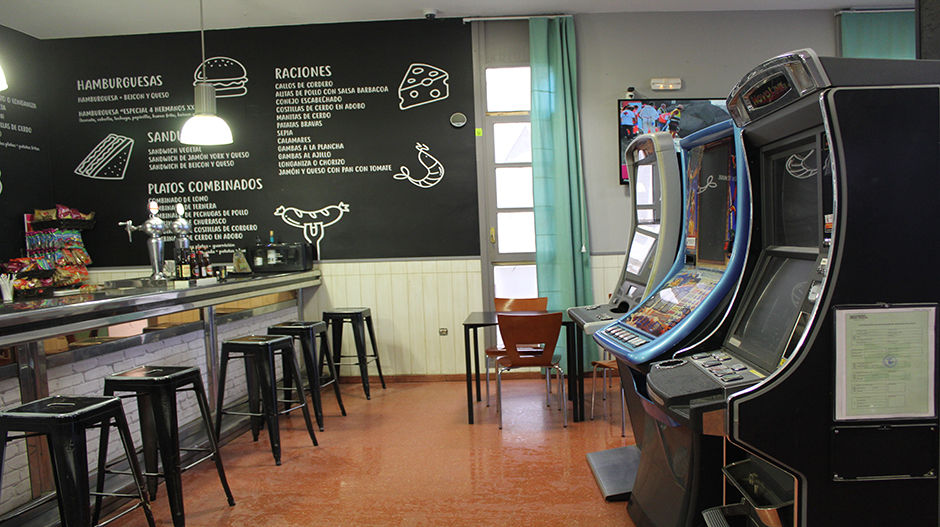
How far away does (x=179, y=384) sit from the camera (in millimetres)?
2467

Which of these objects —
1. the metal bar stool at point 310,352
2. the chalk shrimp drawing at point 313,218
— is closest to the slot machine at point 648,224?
the metal bar stool at point 310,352

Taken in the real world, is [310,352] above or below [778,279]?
below

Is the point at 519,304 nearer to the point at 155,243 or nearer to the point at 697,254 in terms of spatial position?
the point at 697,254

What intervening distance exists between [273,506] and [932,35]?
3.31m

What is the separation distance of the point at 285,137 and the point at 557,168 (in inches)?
98.2

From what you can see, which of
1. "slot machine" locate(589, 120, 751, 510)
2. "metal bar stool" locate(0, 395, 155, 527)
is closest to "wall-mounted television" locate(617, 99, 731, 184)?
"slot machine" locate(589, 120, 751, 510)

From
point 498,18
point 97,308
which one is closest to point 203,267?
point 97,308

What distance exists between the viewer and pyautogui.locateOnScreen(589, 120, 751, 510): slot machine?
6.73ft

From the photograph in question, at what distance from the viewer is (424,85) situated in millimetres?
4965

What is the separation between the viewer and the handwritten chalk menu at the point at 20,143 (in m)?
4.66

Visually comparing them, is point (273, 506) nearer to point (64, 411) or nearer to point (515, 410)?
point (64, 411)

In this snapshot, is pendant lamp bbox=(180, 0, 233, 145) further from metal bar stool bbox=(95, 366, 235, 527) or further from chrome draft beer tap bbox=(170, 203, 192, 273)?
metal bar stool bbox=(95, 366, 235, 527)

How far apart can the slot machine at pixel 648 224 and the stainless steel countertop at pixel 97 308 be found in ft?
7.43

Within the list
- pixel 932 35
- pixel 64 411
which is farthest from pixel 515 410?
pixel 932 35
